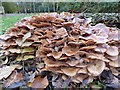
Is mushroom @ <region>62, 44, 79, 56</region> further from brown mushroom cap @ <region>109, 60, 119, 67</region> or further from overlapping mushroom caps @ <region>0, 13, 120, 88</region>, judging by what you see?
brown mushroom cap @ <region>109, 60, 119, 67</region>

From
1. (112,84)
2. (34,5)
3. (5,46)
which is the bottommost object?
(34,5)

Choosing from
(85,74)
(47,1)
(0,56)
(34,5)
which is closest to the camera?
(85,74)

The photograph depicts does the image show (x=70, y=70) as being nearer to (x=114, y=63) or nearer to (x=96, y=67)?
(x=96, y=67)

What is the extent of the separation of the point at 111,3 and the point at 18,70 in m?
4.82

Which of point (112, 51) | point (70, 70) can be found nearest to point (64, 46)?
point (70, 70)

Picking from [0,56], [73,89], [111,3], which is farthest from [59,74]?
[111,3]

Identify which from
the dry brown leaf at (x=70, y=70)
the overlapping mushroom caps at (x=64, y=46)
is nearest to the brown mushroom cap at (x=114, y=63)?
the overlapping mushroom caps at (x=64, y=46)

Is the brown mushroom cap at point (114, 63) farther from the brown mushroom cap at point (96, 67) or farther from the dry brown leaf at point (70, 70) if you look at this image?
the dry brown leaf at point (70, 70)

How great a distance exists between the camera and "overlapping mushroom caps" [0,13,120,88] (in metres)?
1.30

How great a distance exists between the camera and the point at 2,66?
5.01 ft

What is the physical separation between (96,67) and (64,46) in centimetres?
22

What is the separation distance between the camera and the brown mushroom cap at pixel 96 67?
1272 mm

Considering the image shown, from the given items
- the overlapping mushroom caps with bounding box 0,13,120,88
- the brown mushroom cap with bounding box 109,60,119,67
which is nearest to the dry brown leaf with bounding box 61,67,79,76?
the overlapping mushroom caps with bounding box 0,13,120,88

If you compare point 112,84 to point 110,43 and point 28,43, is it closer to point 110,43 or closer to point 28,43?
point 110,43
